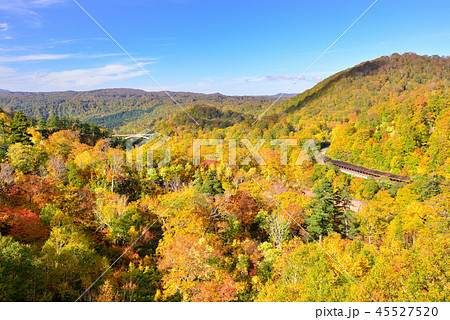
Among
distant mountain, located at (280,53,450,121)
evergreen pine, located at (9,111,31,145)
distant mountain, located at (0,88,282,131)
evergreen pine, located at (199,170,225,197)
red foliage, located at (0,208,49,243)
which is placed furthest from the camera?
distant mountain, located at (0,88,282,131)

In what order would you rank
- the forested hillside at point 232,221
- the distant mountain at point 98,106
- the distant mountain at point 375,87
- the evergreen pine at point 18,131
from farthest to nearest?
the distant mountain at point 98,106 < the distant mountain at point 375,87 < the evergreen pine at point 18,131 < the forested hillside at point 232,221

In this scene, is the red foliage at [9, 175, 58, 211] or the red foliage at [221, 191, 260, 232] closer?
the red foliage at [9, 175, 58, 211]

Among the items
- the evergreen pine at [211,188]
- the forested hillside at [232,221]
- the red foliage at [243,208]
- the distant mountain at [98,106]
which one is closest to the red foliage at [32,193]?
the forested hillside at [232,221]

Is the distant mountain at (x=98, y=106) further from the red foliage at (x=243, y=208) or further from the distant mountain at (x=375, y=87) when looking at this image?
the red foliage at (x=243, y=208)

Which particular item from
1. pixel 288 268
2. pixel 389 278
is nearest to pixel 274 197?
pixel 288 268

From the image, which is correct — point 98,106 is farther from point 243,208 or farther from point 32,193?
point 243,208

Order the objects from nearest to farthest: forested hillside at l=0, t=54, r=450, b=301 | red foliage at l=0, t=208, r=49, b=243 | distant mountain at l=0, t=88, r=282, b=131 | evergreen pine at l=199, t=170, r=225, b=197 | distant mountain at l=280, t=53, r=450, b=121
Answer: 1. forested hillside at l=0, t=54, r=450, b=301
2. red foliage at l=0, t=208, r=49, b=243
3. evergreen pine at l=199, t=170, r=225, b=197
4. distant mountain at l=280, t=53, r=450, b=121
5. distant mountain at l=0, t=88, r=282, b=131

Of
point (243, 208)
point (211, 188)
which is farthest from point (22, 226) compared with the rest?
point (243, 208)

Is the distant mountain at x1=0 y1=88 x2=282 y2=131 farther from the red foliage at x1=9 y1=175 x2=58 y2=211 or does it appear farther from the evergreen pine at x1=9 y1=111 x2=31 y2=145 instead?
the red foliage at x1=9 y1=175 x2=58 y2=211

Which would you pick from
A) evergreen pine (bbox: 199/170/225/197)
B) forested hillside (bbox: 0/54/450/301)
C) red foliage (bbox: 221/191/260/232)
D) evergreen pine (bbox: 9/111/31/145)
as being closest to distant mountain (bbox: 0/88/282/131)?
forested hillside (bbox: 0/54/450/301)
